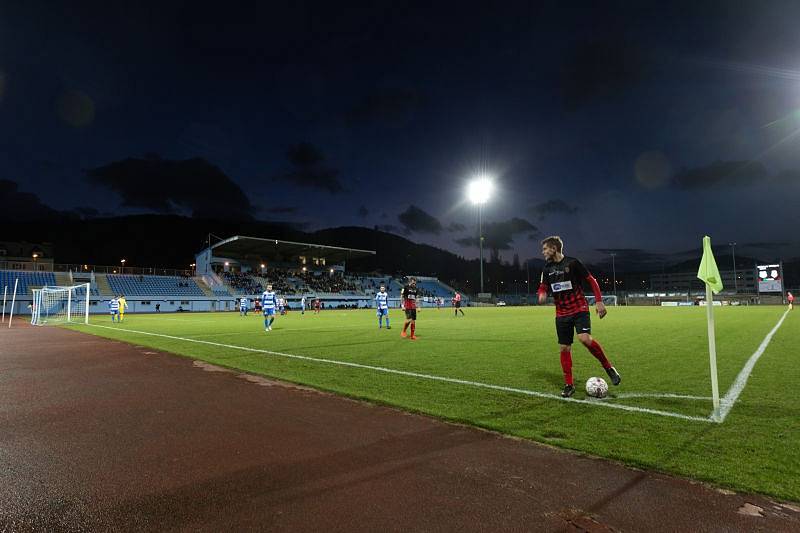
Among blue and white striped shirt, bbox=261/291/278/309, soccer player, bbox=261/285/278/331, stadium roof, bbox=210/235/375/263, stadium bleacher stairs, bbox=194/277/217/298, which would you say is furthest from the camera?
stadium roof, bbox=210/235/375/263

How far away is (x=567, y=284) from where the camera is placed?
603cm

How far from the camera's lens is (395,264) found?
180 meters

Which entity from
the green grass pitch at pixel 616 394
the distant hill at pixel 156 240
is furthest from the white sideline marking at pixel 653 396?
the distant hill at pixel 156 240

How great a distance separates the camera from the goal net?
29478mm

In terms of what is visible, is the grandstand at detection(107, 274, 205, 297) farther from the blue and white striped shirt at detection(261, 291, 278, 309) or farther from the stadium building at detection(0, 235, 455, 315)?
the blue and white striped shirt at detection(261, 291, 278, 309)

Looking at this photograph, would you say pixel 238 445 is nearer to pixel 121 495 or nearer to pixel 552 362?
pixel 121 495

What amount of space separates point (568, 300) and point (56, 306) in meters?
45.9

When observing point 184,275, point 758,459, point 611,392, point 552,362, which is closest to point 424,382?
point 611,392

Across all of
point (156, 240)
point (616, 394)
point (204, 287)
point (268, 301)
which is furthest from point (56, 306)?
point (156, 240)

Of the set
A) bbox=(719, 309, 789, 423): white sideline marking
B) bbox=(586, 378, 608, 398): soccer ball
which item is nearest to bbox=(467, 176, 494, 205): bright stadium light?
bbox=(719, 309, 789, 423): white sideline marking

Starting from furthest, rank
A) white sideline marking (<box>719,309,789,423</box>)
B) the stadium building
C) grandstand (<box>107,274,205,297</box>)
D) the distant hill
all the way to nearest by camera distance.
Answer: the distant hill < grandstand (<box>107,274,205,297</box>) < the stadium building < white sideline marking (<box>719,309,789,423</box>)

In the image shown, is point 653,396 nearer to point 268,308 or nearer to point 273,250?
point 268,308

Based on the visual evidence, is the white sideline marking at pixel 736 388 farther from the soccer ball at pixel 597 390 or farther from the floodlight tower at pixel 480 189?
the floodlight tower at pixel 480 189

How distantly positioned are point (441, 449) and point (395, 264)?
176 metres
